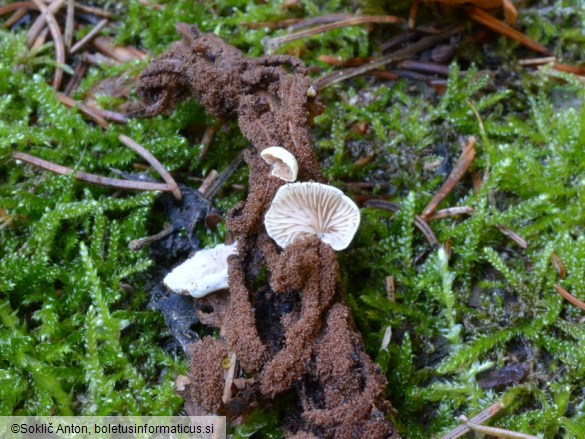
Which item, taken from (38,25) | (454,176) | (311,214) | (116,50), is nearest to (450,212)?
(454,176)

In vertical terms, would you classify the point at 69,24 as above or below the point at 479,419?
above

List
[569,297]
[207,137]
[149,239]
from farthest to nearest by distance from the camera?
[207,137] → [149,239] → [569,297]

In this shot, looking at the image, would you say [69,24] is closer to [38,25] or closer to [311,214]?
[38,25]

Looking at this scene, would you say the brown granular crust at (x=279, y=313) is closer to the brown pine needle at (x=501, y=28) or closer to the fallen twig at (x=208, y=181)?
the fallen twig at (x=208, y=181)

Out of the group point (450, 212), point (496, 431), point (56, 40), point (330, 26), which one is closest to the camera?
point (496, 431)

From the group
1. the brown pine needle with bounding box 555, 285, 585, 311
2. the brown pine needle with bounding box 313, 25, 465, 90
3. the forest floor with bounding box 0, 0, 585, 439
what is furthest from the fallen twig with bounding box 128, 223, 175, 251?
the brown pine needle with bounding box 555, 285, 585, 311

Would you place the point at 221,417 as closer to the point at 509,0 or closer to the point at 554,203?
the point at 554,203
